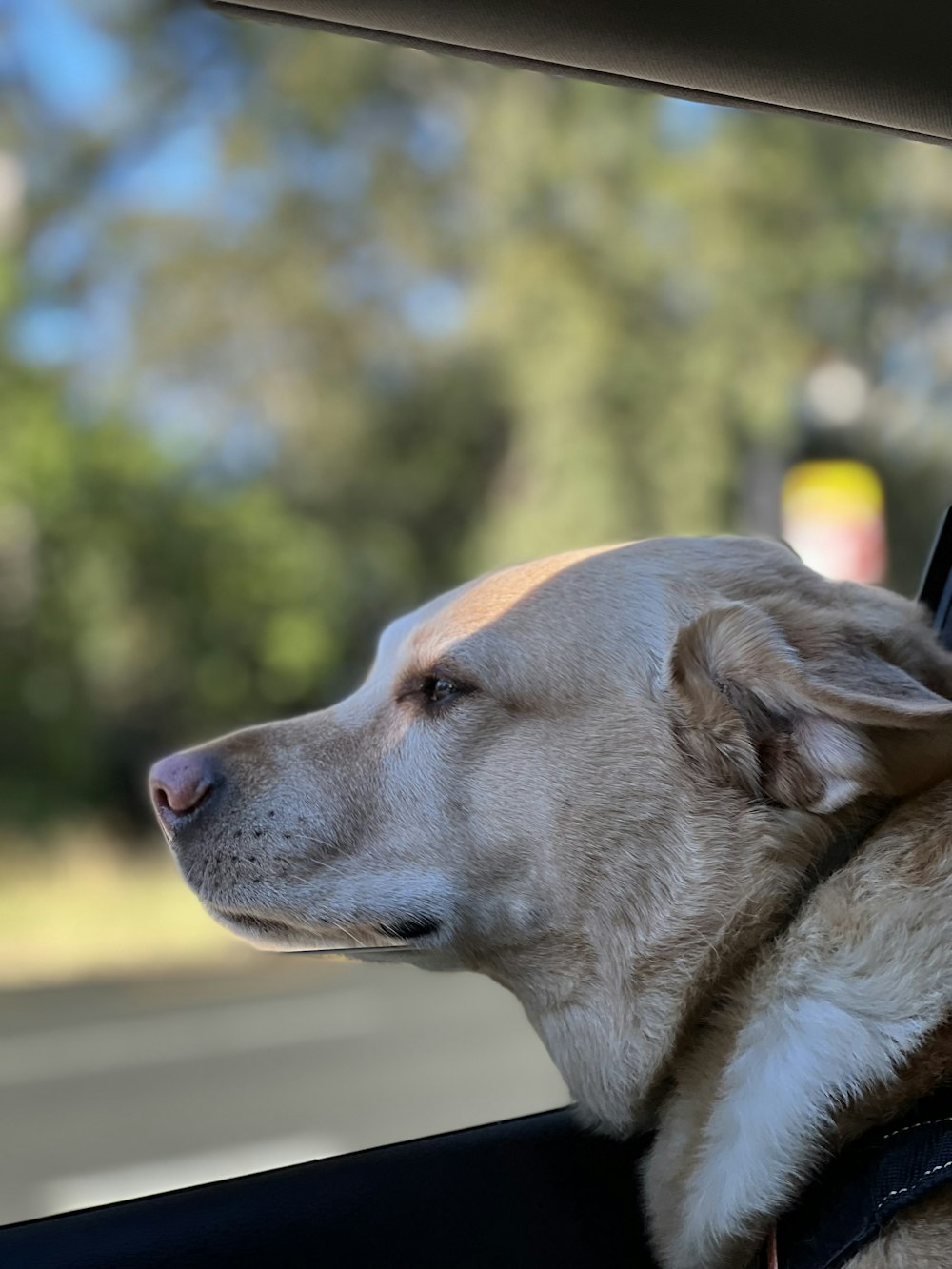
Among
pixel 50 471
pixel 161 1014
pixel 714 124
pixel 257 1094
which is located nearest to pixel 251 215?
pixel 50 471

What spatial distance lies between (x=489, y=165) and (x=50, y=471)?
5.03 m

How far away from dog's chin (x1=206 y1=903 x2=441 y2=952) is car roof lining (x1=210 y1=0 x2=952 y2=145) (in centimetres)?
111

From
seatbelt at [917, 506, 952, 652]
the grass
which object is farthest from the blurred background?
seatbelt at [917, 506, 952, 652]

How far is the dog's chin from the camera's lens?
1.70 meters

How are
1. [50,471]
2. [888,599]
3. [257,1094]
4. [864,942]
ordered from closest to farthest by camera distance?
[864,942] < [888,599] < [257,1094] < [50,471]

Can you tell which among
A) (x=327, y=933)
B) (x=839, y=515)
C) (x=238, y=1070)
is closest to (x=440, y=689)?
(x=327, y=933)

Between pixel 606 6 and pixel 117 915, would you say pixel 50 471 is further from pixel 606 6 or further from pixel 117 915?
pixel 606 6

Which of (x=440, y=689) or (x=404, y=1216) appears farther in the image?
(x=440, y=689)

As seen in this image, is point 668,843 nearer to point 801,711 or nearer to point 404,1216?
point 801,711

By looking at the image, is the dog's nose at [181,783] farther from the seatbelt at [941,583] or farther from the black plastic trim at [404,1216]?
the seatbelt at [941,583]

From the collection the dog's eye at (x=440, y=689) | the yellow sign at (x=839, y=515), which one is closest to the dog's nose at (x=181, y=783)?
the dog's eye at (x=440, y=689)

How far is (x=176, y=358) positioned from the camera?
35.8 feet

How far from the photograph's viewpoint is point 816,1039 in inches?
58.2

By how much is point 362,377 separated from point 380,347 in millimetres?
340
